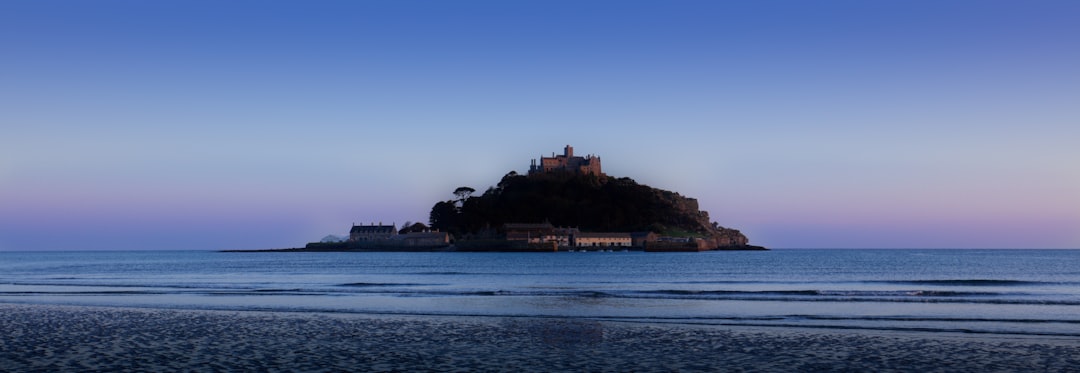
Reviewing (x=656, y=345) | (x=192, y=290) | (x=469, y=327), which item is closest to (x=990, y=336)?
(x=656, y=345)

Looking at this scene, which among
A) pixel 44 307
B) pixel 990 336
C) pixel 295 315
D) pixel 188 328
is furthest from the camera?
pixel 44 307

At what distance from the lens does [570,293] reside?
47625 millimetres

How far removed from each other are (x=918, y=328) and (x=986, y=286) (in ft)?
99.6

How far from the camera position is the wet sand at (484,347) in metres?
18.6

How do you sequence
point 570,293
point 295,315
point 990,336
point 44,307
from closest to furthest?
point 990,336 < point 295,315 < point 44,307 < point 570,293

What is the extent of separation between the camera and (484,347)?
22.0 m

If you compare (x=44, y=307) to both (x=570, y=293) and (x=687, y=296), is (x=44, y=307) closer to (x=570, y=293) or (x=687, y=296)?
(x=570, y=293)

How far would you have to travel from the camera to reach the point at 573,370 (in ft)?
59.2

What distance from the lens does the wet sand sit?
18.6 metres

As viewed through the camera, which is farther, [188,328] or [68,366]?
[188,328]

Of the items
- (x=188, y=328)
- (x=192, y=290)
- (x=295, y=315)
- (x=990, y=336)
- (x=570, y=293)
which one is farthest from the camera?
(x=192, y=290)

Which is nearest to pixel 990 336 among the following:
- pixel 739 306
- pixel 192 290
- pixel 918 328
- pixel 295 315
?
pixel 918 328

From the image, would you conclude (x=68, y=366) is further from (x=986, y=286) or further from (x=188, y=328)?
(x=986, y=286)

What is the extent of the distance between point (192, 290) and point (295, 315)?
910 inches
